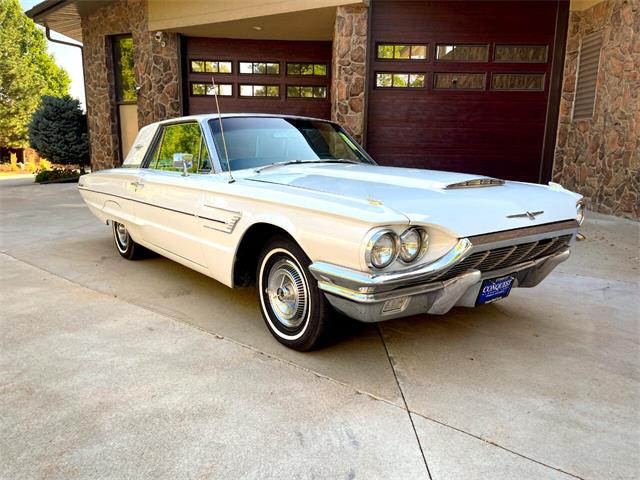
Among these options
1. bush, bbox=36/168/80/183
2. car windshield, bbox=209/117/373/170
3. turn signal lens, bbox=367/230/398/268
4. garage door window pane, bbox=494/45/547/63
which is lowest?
bush, bbox=36/168/80/183

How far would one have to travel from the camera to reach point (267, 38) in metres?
11.4

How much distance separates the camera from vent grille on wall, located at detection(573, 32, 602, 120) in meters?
8.74

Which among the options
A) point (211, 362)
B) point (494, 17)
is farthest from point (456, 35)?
point (211, 362)

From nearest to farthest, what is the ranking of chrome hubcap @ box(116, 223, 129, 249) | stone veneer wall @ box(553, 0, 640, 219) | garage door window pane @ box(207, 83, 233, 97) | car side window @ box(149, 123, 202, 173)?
car side window @ box(149, 123, 202, 173), chrome hubcap @ box(116, 223, 129, 249), stone veneer wall @ box(553, 0, 640, 219), garage door window pane @ box(207, 83, 233, 97)

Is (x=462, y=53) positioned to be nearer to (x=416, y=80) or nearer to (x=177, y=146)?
(x=416, y=80)

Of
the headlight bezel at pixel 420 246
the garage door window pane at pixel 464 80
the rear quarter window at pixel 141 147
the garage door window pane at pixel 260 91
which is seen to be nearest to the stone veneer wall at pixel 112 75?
the garage door window pane at pixel 260 91

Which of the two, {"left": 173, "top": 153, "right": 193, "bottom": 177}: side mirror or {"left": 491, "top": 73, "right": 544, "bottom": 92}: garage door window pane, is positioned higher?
{"left": 491, "top": 73, "right": 544, "bottom": 92}: garage door window pane

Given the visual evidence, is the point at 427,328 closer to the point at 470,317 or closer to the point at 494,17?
the point at 470,317

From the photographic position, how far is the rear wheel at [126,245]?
5.06m

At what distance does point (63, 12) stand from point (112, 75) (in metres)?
2.21

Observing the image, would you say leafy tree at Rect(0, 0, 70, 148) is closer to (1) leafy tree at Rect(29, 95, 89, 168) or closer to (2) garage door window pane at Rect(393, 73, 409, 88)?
(1) leafy tree at Rect(29, 95, 89, 168)

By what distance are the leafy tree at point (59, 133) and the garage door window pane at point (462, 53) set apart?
10.5 metres

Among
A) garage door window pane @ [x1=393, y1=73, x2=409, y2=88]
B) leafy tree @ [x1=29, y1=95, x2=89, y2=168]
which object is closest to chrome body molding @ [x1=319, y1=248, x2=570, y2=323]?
garage door window pane @ [x1=393, y1=73, x2=409, y2=88]

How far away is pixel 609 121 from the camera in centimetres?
827
